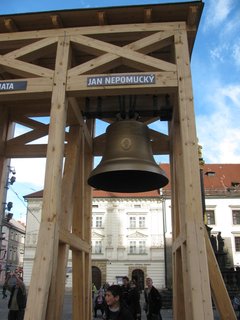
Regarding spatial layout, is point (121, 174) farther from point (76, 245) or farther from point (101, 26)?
point (101, 26)

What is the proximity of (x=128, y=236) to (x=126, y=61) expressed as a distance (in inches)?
1543

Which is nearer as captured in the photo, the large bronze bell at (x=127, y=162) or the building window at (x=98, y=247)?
the large bronze bell at (x=127, y=162)

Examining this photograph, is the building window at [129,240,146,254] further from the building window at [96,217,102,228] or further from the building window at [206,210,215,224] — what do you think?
the building window at [206,210,215,224]

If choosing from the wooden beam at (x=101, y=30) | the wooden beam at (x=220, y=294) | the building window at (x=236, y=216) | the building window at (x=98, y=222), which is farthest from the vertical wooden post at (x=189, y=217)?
the building window at (x=236, y=216)

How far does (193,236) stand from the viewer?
4027 millimetres

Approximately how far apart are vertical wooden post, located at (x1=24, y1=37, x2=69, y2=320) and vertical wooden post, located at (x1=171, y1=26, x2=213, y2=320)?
144cm

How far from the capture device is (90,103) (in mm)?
6246

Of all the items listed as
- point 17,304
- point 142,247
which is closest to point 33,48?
point 17,304

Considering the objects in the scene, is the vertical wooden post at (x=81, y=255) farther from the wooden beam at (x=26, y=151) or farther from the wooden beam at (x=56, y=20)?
the wooden beam at (x=56, y=20)

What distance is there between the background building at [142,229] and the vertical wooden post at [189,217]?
36.6 m

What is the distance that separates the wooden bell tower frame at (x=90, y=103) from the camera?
406 cm

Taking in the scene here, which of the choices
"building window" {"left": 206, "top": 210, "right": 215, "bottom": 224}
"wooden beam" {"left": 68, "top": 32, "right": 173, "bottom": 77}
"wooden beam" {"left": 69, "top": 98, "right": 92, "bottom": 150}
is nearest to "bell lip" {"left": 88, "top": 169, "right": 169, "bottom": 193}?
"wooden beam" {"left": 69, "top": 98, "right": 92, "bottom": 150}

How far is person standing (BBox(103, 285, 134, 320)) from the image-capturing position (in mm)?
3674

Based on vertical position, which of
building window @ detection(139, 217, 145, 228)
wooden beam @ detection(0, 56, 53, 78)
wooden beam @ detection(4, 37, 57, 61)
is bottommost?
wooden beam @ detection(0, 56, 53, 78)
